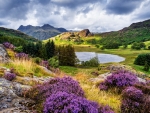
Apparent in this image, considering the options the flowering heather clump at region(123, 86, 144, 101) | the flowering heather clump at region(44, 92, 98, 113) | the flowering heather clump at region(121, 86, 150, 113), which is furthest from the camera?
the flowering heather clump at region(123, 86, 144, 101)

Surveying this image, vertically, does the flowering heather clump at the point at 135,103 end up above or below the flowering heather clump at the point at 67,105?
below

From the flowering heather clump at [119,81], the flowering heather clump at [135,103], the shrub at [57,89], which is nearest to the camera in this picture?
the shrub at [57,89]

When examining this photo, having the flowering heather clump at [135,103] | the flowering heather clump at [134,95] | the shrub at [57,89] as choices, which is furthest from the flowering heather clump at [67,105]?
the flowering heather clump at [134,95]

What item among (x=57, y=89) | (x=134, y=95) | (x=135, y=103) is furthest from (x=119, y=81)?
(x=57, y=89)

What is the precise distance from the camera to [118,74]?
398 inches

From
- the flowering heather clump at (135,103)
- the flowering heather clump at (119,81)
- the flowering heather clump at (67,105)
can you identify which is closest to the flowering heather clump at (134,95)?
the flowering heather clump at (135,103)

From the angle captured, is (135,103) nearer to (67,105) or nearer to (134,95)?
(134,95)

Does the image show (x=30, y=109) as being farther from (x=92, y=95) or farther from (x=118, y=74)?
(x=118, y=74)

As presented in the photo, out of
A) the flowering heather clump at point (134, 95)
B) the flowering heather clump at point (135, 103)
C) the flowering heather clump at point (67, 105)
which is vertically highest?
the flowering heather clump at point (67, 105)

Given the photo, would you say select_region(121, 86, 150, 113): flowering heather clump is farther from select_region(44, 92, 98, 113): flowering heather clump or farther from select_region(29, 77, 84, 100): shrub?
select_region(44, 92, 98, 113): flowering heather clump

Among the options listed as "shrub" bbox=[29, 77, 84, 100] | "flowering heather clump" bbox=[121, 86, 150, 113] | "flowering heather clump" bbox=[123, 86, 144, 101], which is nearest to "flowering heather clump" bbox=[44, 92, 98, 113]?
"shrub" bbox=[29, 77, 84, 100]

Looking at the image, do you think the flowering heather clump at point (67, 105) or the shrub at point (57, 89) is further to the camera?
the shrub at point (57, 89)

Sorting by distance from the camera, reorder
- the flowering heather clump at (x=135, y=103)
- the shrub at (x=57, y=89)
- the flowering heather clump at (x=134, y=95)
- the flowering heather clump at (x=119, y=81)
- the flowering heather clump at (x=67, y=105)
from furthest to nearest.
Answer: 1. the flowering heather clump at (x=119, y=81)
2. the flowering heather clump at (x=134, y=95)
3. the flowering heather clump at (x=135, y=103)
4. the shrub at (x=57, y=89)
5. the flowering heather clump at (x=67, y=105)

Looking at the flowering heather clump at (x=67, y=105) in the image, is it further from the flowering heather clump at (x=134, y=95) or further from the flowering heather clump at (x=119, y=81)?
the flowering heather clump at (x=119, y=81)
